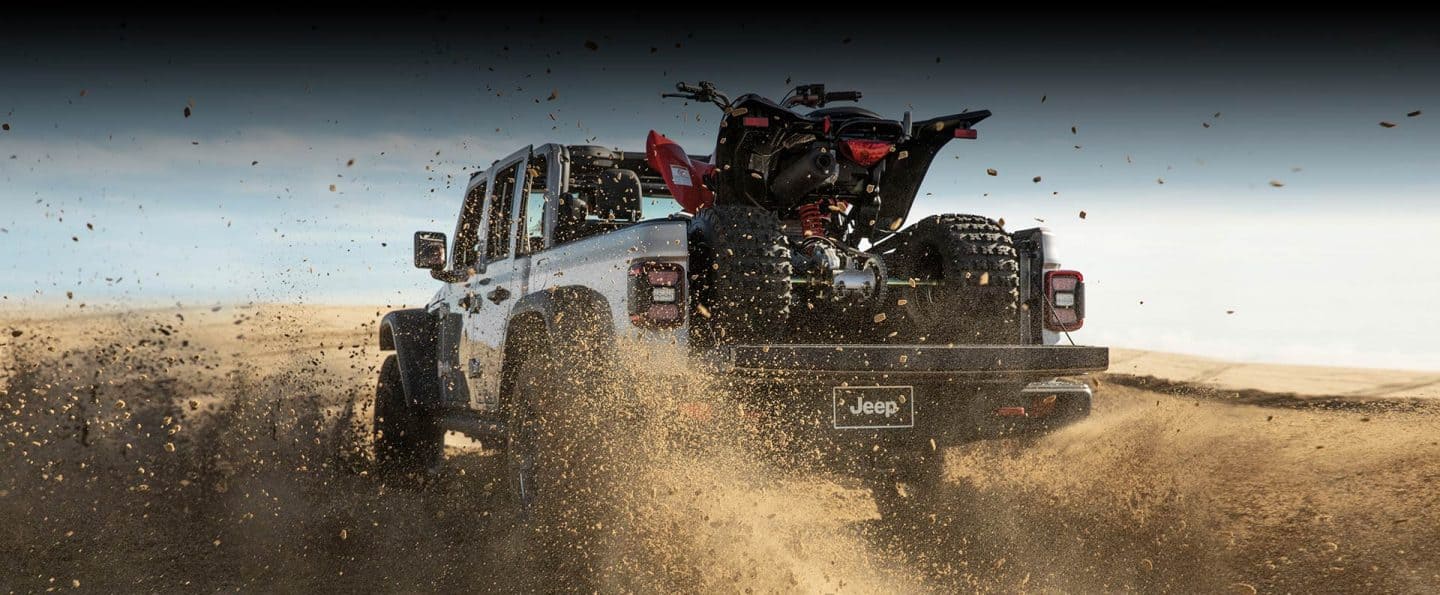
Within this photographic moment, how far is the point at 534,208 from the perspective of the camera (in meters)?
6.00

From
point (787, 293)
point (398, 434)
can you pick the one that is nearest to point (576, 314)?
point (787, 293)

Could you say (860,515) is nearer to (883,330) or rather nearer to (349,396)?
(883,330)

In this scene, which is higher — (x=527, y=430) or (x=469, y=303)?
(x=469, y=303)

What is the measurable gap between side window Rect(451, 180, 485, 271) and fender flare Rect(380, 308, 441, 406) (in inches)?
23.4

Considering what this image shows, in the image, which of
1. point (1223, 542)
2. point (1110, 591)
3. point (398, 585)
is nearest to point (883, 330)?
point (1110, 591)

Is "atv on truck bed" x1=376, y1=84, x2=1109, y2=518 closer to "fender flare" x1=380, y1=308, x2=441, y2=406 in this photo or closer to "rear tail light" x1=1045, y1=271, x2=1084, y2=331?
"rear tail light" x1=1045, y1=271, x2=1084, y2=331

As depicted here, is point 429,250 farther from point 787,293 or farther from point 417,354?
point 787,293

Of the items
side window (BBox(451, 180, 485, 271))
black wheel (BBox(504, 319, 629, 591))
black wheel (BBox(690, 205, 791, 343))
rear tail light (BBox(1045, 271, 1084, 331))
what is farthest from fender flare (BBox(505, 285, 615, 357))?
rear tail light (BBox(1045, 271, 1084, 331))

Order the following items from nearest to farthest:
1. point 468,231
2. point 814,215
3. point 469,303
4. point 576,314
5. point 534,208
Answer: point 576,314 < point 814,215 < point 534,208 < point 469,303 < point 468,231

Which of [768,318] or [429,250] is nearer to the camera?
[768,318]

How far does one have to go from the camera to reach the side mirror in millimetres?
6566

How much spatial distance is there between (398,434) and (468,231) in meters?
1.77

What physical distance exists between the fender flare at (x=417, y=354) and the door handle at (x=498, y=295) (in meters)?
1.37

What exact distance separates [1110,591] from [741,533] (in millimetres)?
1630
